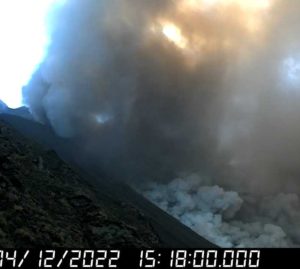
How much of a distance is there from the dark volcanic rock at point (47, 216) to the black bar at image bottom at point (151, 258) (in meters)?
28.0

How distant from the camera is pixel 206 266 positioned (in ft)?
108

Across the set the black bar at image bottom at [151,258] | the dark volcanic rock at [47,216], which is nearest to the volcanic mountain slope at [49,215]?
the dark volcanic rock at [47,216]

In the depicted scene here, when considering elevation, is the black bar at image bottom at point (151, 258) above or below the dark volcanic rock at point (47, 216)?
below

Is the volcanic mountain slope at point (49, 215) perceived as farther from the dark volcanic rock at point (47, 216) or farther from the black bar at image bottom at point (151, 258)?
the black bar at image bottom at point (151, 258)

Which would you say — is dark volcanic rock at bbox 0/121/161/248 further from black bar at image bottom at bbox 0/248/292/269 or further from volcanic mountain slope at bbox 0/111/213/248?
black bar at image bottom at bbox 0/248/292/269

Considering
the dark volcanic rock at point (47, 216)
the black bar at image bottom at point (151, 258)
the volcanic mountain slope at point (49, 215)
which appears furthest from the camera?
the volcanic mountain slope at point (49, 215)

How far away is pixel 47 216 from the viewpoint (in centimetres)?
8412

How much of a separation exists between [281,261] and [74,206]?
90563 millimetres

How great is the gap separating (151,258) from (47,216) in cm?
5370

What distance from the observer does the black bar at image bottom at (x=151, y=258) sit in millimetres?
32406

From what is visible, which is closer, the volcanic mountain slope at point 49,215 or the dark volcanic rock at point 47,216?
the dark volcanic rock at point 47,216

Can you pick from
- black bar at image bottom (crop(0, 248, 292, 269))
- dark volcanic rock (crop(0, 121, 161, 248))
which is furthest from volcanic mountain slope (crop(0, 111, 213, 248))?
black bar at image bottom (crop(0, 248, 292, 269))

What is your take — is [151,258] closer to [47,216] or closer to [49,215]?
[47,216]

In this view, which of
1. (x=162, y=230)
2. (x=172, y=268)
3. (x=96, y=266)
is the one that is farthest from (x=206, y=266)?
(x=162, y=230)
